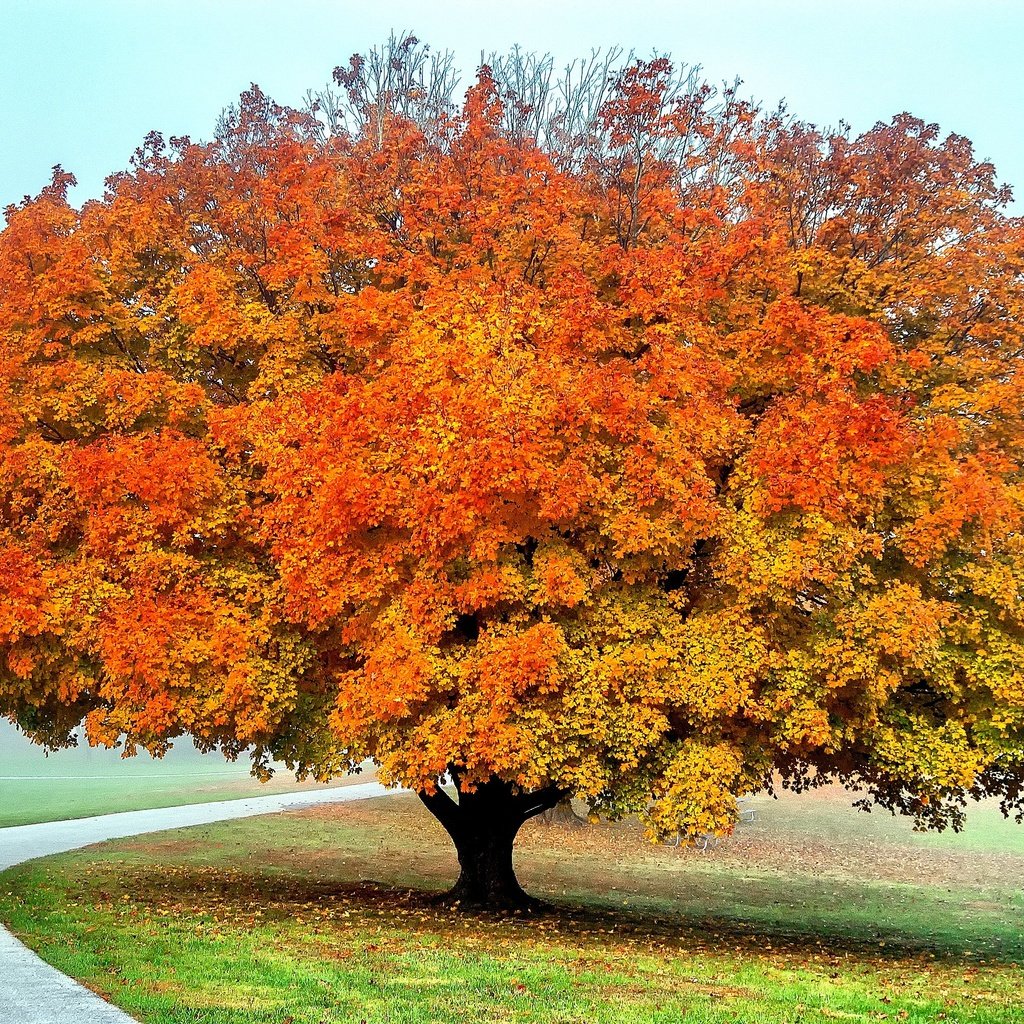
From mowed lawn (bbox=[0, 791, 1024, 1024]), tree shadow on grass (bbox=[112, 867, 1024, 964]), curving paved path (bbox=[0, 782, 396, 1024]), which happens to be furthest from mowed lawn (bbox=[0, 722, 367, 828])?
tree shadow on grass (bbox=[112, 867, 1024, 964])

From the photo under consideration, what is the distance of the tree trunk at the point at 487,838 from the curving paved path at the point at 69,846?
26.5 ft

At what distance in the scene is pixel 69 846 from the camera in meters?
24.3

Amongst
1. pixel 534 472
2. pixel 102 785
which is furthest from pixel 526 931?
pixel 102 785

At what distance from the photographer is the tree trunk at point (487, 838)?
1841 cm

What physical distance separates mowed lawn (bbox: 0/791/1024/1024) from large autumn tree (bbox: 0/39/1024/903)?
84.9 inches

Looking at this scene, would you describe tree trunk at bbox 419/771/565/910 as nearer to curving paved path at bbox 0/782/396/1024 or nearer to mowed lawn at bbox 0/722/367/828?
curving paved path at bbox 0/782/396/1024

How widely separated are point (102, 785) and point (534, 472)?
53.3m

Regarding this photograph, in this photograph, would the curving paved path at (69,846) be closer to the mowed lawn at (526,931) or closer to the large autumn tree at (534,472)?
the mowed lawn at (526,931)

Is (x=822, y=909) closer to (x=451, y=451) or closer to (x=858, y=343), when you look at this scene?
(x=858, y=343)

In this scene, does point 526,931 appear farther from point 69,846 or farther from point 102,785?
point 102,785

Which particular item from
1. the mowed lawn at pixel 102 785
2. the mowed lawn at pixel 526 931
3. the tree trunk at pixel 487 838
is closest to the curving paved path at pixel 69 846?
the mowed lawn at pixel 526 931

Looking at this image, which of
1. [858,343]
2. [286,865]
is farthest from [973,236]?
[286,865]

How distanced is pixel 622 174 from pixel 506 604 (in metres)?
8.31

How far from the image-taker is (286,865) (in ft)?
Answer: 79.0
